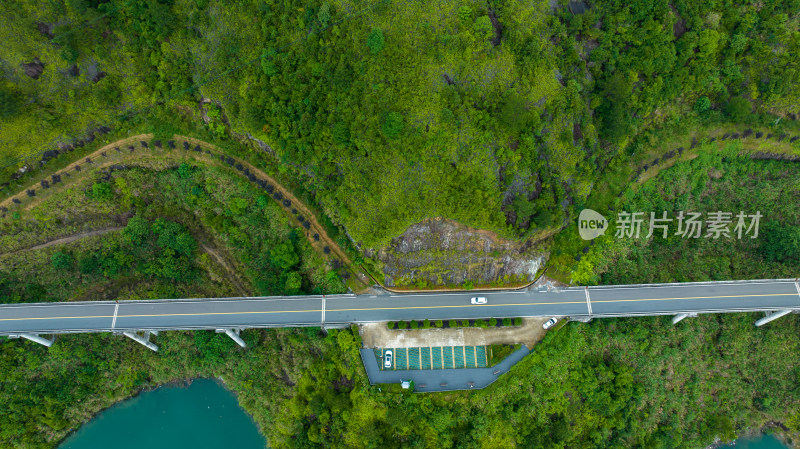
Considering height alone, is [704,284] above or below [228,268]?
below

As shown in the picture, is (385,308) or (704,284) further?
(704,284)

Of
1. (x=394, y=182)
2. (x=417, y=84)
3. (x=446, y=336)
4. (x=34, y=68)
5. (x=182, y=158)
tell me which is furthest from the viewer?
Result: (x=182, y=158)

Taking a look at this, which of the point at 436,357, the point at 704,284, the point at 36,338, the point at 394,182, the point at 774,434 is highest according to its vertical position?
the point at 394,182

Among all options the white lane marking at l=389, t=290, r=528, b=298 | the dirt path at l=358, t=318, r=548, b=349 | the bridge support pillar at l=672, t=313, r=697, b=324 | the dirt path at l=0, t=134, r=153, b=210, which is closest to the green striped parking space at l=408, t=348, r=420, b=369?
the dirt path at l=358, t=318, r=548, b=349

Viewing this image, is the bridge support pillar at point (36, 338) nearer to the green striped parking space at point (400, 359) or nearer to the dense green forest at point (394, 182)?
the dense green forest at point (394, 182)

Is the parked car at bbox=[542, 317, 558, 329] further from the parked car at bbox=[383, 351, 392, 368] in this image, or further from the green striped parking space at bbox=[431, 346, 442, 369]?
the parked car at bbox=[383, 351, 392, 368]

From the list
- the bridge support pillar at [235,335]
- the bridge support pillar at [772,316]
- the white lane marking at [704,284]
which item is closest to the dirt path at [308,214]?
the bridge support pillar at [235,335]

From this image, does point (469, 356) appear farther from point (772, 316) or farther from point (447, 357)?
point (772, 316)

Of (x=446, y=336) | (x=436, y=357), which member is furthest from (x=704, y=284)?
(x=436, y=357)
